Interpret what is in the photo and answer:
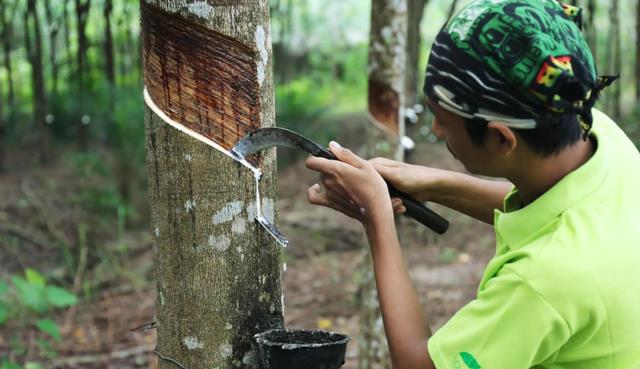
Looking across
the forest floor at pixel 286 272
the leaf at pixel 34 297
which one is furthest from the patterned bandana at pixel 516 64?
the leaf at pixel 34 297

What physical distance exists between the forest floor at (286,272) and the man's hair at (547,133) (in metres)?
2.64

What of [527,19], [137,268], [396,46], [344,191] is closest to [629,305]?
Result: [527,19]

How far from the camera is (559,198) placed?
5.16 ft

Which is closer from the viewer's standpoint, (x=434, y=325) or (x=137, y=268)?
(x=434, y=325)

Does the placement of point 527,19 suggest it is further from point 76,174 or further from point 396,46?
point 76,174

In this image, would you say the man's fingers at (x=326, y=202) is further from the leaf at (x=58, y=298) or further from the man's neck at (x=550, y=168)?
the leaf at (x=58, y=298)

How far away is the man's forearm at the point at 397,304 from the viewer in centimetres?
168

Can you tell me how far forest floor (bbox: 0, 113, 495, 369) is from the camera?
5.10 metres

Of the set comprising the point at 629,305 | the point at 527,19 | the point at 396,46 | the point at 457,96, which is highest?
the point at 527,19

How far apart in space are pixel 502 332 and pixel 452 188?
2.44 feet

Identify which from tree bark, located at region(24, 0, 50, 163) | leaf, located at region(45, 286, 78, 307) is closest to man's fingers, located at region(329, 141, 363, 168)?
leaf, located at region(45, 286, 78, 307)

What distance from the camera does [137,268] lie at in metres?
6.20

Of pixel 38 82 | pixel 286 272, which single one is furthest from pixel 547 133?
pixel 38 82

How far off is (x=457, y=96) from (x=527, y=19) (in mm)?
188
